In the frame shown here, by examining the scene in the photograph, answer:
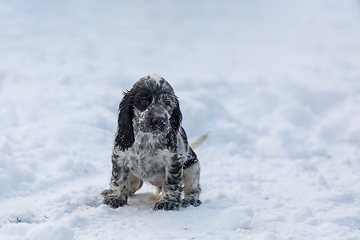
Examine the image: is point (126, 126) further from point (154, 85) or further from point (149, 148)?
point (154, 85)

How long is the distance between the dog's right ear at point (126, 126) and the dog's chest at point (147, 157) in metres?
0.07

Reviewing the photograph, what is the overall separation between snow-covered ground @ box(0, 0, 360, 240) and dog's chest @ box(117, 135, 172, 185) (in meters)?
0.37

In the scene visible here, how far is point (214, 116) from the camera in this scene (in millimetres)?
8898

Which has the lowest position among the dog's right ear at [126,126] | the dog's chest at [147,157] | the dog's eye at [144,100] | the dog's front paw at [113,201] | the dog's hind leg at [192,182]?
the dog's front paw at [113,201]

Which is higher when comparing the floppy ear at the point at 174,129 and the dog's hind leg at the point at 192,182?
the floppy ear at the point at 174,129

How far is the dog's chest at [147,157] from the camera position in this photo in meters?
4.28

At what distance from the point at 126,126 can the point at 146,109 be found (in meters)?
0.32

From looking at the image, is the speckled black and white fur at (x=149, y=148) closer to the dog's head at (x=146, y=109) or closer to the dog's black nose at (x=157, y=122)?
the dog's head at (x=146, y=109)

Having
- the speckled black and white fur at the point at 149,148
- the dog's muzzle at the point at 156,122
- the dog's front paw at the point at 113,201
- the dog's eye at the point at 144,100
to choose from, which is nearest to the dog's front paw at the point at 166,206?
the speckled black and white fur at the point at 149,148

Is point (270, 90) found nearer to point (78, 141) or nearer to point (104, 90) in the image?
point (104, 90)

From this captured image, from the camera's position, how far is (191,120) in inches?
331

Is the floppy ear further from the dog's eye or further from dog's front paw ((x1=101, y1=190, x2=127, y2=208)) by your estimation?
dog's front paw ((x1=101, y1=190, x2=127, y2=208))

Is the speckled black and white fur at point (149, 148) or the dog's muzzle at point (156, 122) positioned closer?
the dog's muzzle at point (156, 122)

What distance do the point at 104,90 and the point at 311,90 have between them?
4.87 metres
